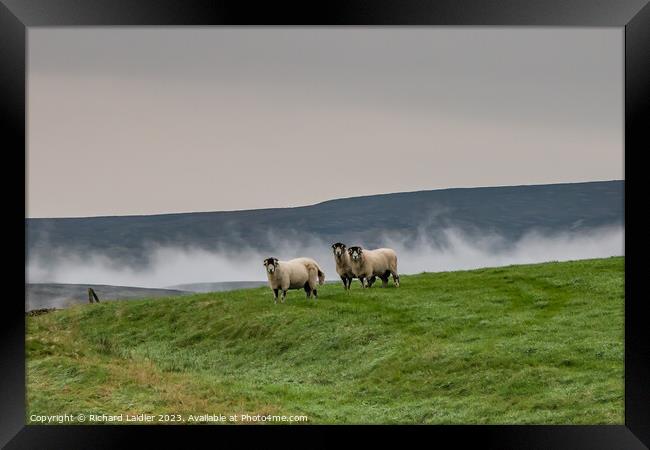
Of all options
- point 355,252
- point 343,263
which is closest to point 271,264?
point 343,263

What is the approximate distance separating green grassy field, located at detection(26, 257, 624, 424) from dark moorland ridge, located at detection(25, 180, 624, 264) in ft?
5.18

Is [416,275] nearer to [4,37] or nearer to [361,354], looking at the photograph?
[361,354]

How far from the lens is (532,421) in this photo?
10.3 m

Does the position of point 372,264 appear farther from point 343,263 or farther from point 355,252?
point 343,263

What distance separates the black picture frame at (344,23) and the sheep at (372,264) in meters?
14.0

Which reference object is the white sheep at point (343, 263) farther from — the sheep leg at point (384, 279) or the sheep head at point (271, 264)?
the sheep head at point (271, 264)

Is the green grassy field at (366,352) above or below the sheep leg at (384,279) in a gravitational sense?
below

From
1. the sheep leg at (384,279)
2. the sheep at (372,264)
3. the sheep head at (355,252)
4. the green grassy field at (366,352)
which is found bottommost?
the green grassy field at (366,352)

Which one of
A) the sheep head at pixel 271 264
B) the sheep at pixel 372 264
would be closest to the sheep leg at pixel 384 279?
the sheep at pixel 372 264

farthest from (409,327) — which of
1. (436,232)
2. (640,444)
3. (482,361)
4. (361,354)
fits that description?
(640,444)

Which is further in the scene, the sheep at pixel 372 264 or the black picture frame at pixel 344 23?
the sheep at pixel 372 264

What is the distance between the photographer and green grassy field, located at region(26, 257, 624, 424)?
457 inches

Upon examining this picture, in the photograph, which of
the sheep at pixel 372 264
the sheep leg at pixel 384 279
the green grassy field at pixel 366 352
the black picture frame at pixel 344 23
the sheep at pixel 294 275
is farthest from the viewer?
the sheep leg at pixel 384 279

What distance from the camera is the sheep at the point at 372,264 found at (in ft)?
67.8
